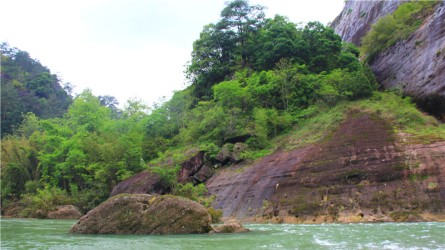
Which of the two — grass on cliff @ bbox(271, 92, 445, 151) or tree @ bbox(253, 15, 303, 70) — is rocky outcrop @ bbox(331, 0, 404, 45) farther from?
grass on cliff @ bbox(271, 92, 445, 151)

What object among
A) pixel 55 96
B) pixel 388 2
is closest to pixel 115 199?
pixel 388 2

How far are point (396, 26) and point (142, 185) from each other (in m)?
29.5

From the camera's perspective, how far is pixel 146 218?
48.2ft

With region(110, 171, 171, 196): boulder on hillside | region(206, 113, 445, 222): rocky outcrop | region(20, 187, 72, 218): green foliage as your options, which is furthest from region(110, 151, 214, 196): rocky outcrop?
region(20, 187, 72, 218): green foliage

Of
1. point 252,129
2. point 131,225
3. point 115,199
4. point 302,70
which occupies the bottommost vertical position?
point 131,225

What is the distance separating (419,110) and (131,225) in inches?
942

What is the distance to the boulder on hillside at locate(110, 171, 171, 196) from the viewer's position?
103 ft

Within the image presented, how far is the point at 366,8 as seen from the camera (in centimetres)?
5584

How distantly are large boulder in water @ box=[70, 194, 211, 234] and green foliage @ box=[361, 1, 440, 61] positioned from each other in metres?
30.0

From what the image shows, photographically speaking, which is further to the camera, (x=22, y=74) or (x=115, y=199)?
(x=22, y=74)

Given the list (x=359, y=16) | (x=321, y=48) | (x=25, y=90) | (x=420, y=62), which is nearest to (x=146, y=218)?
(x=420, y=62)

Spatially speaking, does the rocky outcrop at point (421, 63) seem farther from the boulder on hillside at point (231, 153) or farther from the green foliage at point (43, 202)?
the green foliage at point (43, 202)

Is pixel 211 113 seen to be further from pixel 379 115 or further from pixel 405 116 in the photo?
pixel 405 116

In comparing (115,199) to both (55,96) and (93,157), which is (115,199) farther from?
(55,96)
